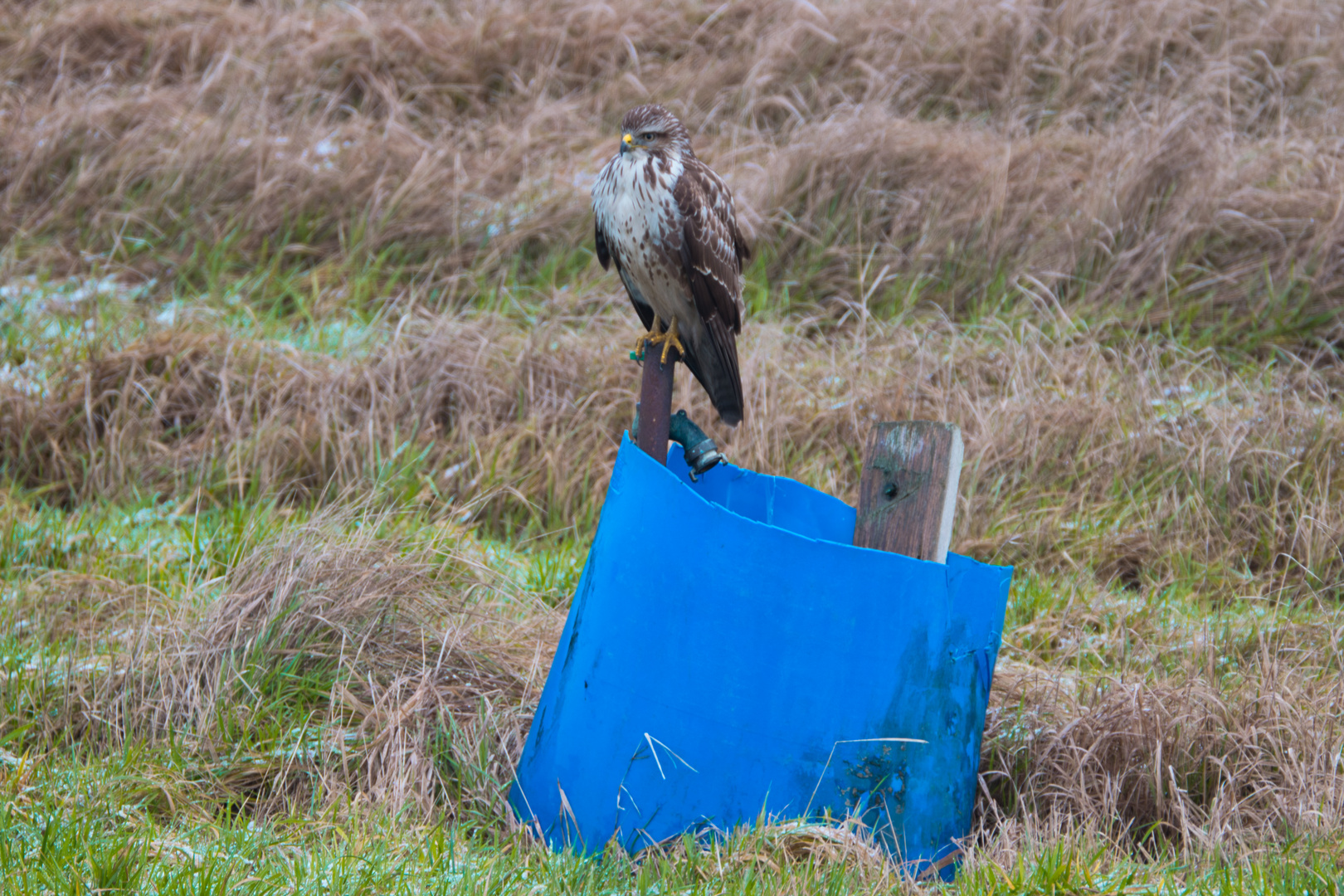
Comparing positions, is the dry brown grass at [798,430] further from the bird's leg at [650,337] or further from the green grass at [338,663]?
the bird's leg at [650,337]

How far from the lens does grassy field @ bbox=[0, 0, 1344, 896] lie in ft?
7.64

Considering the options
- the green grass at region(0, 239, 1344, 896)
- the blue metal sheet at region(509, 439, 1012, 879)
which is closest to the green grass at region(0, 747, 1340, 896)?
the green grass at region(0, 239, 1344, 896)

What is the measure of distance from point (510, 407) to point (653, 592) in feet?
8.68

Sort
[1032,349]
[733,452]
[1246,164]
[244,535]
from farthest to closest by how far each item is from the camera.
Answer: [1246,164] < [1032,349] < [733,452] < [244,535]

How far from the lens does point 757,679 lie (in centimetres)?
194

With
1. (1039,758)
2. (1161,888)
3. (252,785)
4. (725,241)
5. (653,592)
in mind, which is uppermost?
(725,241)

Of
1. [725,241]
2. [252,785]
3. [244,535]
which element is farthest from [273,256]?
[252,785]

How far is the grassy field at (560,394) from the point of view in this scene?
91.7 inches

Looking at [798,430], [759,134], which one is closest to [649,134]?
[798,430]

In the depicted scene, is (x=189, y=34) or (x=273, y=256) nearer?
(x=273, y=256)

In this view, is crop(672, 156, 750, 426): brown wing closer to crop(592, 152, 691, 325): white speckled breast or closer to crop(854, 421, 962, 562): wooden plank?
crop(592, 152, 691, 325): white speckled breast

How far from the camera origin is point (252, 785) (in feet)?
7.89

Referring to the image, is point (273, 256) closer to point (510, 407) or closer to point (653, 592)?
point (510, 407)

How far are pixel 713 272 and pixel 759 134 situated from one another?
3.83 m
